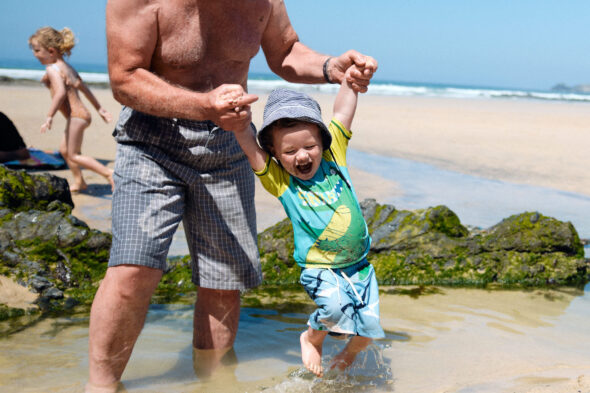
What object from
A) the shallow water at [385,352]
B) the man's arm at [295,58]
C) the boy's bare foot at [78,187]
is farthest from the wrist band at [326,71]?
the boy's bare foot at [78,187]

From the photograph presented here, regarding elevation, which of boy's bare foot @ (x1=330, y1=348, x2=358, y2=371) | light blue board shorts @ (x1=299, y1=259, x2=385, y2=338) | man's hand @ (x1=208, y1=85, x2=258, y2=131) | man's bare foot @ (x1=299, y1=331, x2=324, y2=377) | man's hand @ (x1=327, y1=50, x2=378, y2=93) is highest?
man's hand @ (x1=327, y1=50, x2=378, y2=93)

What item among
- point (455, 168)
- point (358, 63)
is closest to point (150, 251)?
point (358, 63)

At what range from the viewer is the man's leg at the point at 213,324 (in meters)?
3.14

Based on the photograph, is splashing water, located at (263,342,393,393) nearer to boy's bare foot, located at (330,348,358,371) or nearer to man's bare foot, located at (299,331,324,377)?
boy's bare foot, located at (330,348,358,371)

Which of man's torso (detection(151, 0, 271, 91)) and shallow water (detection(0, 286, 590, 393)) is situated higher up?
man's torso (detection(151, 0, 271, 91))

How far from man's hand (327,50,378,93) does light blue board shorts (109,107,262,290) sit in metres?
0.62

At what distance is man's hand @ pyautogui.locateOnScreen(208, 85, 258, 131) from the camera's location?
7.57 feet

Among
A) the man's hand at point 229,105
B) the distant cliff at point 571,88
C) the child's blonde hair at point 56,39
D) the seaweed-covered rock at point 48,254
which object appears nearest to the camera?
the man's hand at point 229,105

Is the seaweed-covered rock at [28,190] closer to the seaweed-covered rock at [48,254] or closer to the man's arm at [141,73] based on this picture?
the seaweed-covered rock at [48,254]

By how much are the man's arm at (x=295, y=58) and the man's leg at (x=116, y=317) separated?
1276 millimetres

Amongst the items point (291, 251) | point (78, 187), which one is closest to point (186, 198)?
point (291, 251)

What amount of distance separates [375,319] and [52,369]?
1.67 meters

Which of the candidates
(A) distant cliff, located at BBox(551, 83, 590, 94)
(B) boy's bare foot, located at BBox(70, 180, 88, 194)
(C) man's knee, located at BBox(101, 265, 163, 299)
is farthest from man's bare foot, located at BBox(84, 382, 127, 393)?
(A) distant cliff, located at BBox(551, 83, 590, 94)

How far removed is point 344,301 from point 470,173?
23.8ft
